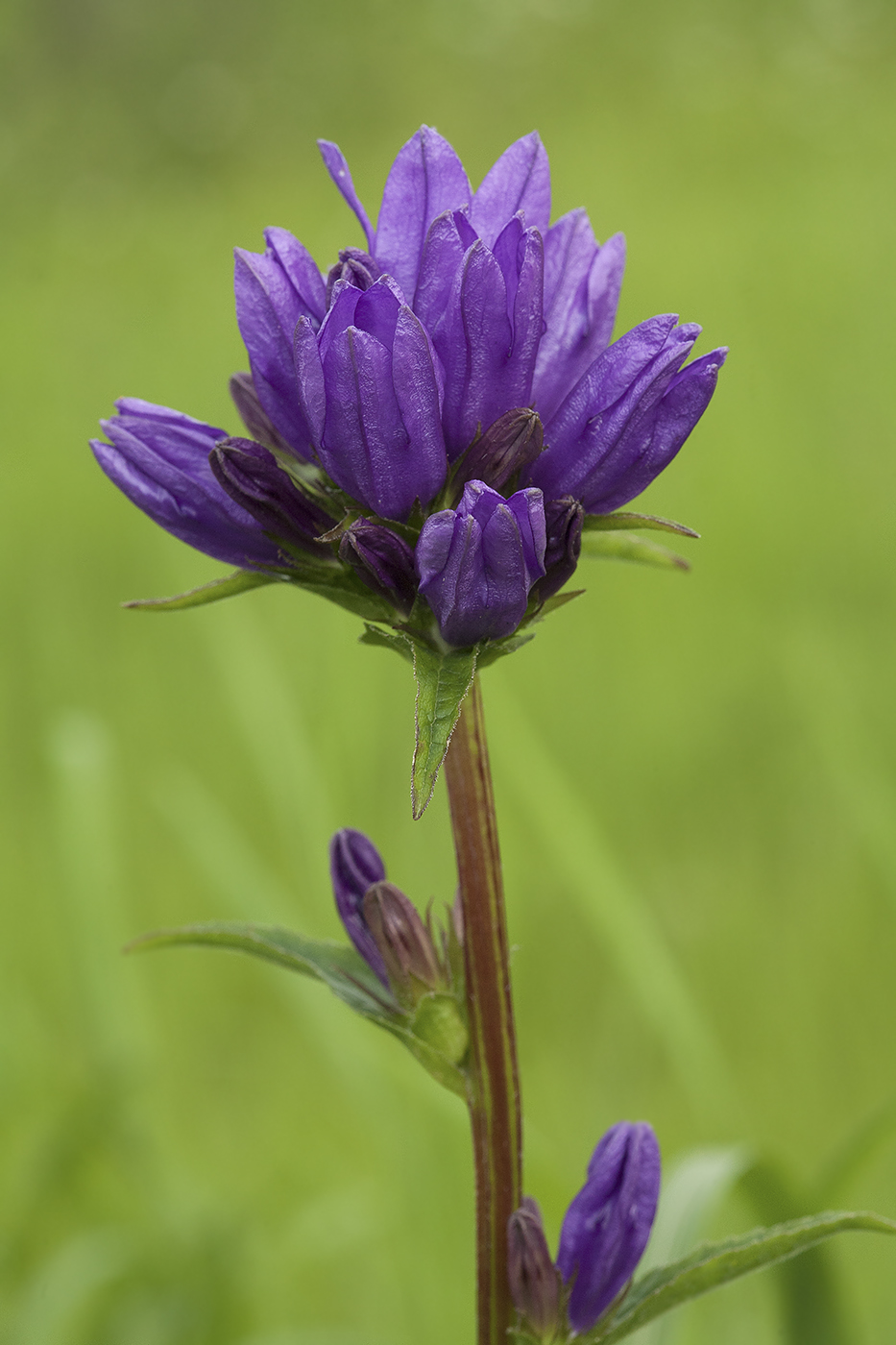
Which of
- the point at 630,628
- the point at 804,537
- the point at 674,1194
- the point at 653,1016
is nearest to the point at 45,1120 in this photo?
the point at 653,1016

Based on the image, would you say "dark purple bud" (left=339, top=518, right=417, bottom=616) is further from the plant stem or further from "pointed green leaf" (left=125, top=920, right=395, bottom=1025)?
"pointed green leaf" (left=125, top=920, right=395, bottom=1025)

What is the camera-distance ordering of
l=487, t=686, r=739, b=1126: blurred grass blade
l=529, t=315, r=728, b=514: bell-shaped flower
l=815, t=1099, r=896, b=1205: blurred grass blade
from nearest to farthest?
l=529, t=315, r=728, b=514: bell-shaped flower → l=815, t=1099, r=896, b=1205: blurred grass blade → l=487, t=686, r=739, b=1126: blurred grass blade

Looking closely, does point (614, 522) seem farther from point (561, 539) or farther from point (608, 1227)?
point (608, 1227)

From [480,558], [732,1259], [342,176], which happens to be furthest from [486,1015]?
[342,176]

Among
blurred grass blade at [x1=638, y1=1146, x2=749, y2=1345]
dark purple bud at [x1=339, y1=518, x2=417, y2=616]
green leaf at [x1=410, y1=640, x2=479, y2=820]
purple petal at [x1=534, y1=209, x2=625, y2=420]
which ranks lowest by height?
blurred grass blade at [x1=638, y1=1146, x2=749, y2=1345]

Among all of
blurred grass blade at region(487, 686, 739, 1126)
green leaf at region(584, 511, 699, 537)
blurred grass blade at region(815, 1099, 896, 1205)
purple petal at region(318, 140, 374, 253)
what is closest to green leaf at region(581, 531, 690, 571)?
green leaf at region(584, 511, 699, 537)

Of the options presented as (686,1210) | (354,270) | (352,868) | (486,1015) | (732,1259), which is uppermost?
(354,270)

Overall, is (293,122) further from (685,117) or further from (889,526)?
(889,526)
